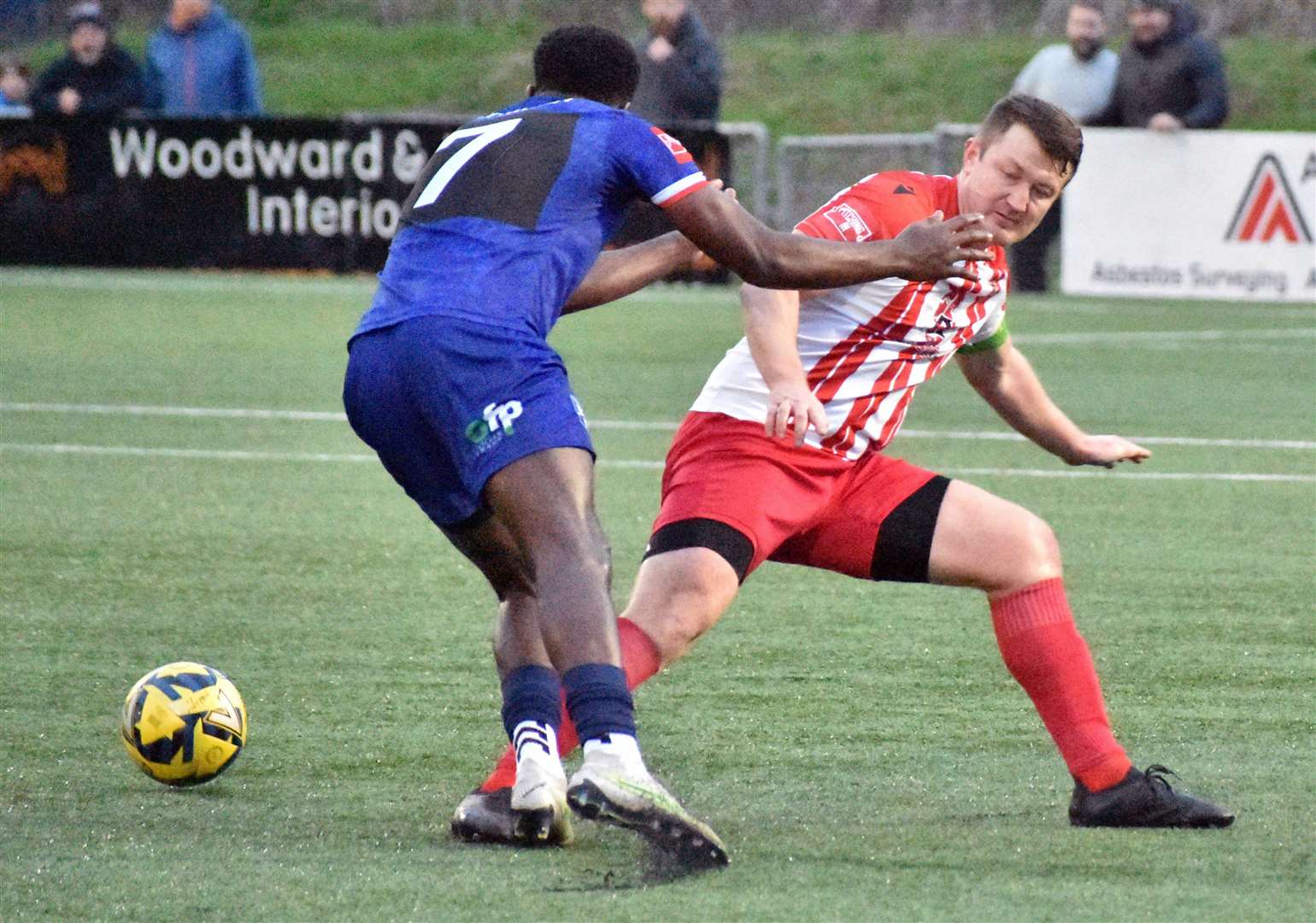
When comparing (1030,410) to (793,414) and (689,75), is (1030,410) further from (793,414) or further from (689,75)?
(689,75)

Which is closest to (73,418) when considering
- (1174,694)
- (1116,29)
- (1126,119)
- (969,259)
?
(1174,694)

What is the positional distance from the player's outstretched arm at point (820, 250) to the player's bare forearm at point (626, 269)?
391mm

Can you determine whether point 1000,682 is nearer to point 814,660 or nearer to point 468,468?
point 814,660

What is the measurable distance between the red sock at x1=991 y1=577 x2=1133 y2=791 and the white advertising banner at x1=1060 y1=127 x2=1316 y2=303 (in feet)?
43.6

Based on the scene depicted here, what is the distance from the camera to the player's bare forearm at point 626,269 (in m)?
4.96

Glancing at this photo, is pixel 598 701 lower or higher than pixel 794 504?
lower

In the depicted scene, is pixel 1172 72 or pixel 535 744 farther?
pixel 1172 72

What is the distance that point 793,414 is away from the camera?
4500 millimetres

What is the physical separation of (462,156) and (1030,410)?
1.54 meters

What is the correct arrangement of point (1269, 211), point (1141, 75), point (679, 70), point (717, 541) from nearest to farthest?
1. point (717, 541)
2. point (1269, 211)
3. point (1141, 75)
4. point (679, 70)

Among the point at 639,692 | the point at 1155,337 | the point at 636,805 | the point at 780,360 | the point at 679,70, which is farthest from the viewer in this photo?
the point at 679,70

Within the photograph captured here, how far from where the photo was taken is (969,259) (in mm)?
4570

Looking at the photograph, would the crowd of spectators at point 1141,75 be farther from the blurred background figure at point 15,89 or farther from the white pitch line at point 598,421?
the blurred background figure at point 15,89

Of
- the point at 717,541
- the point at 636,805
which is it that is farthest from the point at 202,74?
the point at 636,805
